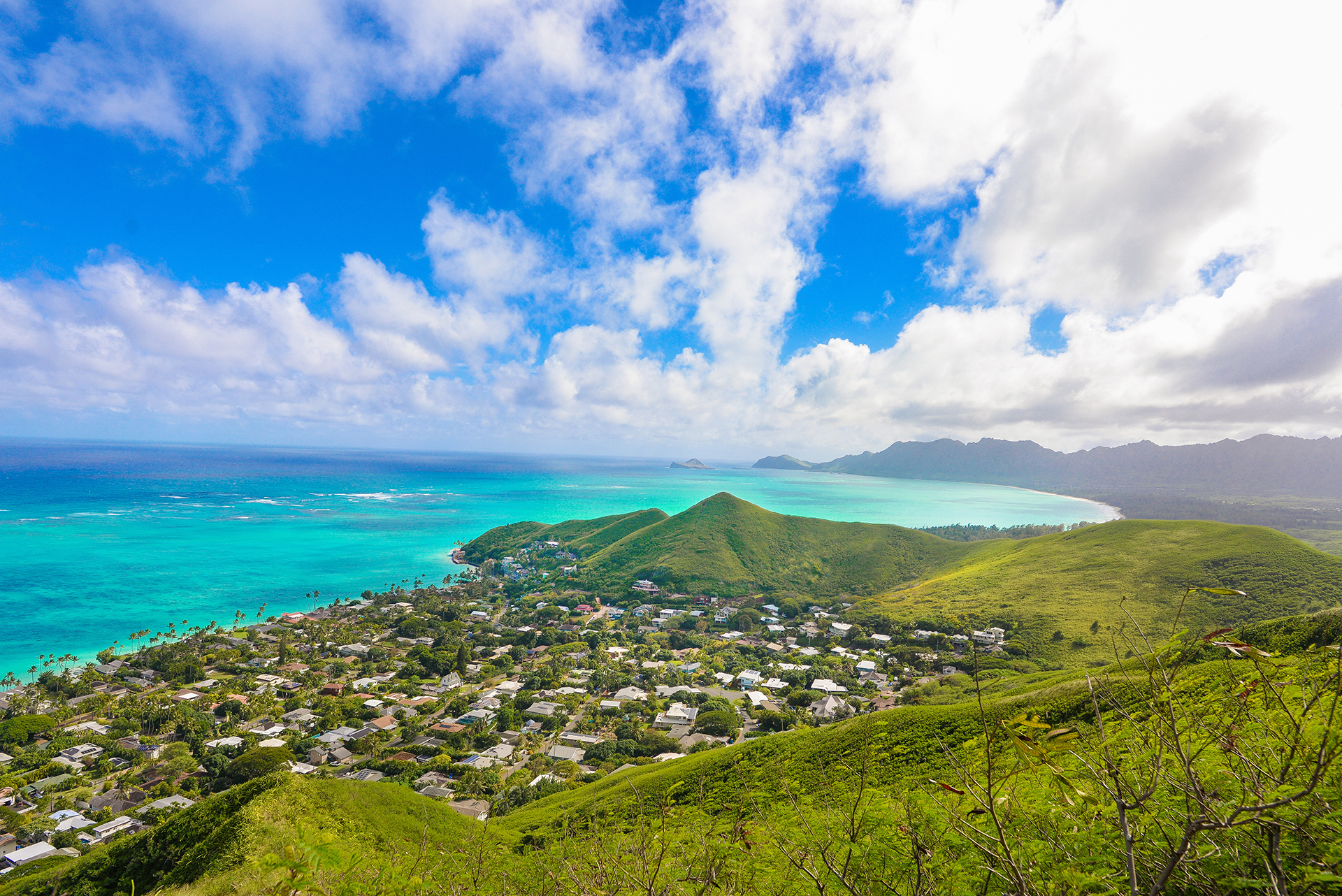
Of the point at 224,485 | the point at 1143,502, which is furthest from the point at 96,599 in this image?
the point at 1143,502

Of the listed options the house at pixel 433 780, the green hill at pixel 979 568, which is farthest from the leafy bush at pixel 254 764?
the green hill at pixel 979 568

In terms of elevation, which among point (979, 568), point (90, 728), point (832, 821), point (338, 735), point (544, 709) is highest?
point (832, 821)

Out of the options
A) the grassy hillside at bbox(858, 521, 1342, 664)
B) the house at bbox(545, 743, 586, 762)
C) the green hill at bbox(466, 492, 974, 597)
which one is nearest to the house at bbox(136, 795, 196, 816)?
the house at bbox(545, 743, 586, 762)

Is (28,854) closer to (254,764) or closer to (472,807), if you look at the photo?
(254,764)

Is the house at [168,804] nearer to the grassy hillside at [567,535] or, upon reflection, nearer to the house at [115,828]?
the house at [115,828]

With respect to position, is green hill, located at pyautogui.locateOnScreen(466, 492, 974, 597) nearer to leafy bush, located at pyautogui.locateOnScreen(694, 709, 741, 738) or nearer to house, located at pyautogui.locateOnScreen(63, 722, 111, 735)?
leafy bush, located at pyautogui.locateOnScreen(694, 709, 741, 738)

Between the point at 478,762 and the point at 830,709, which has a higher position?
the point at 830,709

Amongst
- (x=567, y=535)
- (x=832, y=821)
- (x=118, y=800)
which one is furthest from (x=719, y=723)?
(x=567, y=535)

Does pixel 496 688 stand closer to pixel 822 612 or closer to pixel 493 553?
pixel 822 612
